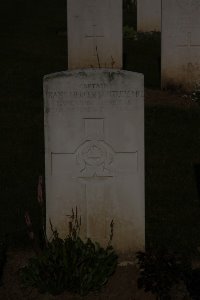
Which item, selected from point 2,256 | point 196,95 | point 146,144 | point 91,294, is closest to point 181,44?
point 196,95

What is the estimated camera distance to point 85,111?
5898 millimetres

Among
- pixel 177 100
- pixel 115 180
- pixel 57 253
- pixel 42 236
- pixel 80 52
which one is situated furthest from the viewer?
pixel 80 52

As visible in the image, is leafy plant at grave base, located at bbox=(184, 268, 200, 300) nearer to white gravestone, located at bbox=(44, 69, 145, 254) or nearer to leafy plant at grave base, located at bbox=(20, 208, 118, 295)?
leafy plant at grave base, located at bbox=(20, 208, 118, 295)

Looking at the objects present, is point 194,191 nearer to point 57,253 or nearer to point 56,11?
point 57,253

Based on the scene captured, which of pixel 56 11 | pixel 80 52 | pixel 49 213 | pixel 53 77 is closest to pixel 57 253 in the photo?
pixel 49 213

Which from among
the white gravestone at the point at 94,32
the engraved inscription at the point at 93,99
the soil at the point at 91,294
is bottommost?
the soil at the point at 91,294

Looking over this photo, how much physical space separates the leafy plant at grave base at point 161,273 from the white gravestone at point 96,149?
1.89 ft

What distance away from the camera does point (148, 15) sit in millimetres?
19422

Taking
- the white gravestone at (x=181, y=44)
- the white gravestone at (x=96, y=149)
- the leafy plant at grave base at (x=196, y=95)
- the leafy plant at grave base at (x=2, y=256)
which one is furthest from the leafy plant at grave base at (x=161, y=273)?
the white gravestone at (x=181, y=44)

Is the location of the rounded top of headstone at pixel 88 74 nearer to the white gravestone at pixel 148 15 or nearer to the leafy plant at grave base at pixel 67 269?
the leafy plant at grave base at pixel 67 269

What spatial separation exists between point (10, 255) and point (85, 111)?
4.59 ft

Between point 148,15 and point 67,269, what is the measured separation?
47.9ft

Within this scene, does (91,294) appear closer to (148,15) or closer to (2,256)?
(2,256)

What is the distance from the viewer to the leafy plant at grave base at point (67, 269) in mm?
5559
